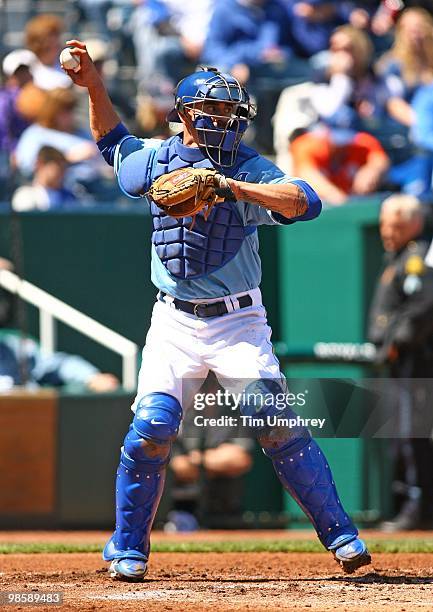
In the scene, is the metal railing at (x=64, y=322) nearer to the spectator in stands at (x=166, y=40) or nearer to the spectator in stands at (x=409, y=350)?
the spectator in stands at (x=409, y=350)

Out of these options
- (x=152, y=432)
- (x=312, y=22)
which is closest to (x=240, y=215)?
(x=152, y=432)

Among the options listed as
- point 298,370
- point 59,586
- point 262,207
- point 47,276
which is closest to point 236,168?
point 262,207

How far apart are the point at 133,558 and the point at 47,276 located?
537cm

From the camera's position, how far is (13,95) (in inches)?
410

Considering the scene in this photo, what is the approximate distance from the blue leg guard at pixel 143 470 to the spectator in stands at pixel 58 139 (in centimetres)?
538

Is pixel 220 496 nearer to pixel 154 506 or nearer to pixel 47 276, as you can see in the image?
pixel 47 276

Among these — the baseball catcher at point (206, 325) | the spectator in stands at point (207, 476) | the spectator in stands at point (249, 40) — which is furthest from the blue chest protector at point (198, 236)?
the spectator in stands at point (249, 40)

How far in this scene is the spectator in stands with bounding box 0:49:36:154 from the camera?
1031cm

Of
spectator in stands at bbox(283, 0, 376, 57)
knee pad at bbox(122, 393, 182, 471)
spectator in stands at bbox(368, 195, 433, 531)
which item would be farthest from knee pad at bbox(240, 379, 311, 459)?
spectator in stands at bbox(283, 0, 376, 57)

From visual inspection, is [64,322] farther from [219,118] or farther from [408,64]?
[219,118]

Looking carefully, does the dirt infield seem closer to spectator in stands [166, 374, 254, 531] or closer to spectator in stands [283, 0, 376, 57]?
spectator in stands [166, 374, 254, 531]

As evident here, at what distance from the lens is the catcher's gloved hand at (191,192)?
16.1 feet

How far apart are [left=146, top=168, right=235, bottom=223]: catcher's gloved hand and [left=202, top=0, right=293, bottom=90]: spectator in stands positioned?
6.28 m

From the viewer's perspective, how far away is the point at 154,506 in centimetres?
533
